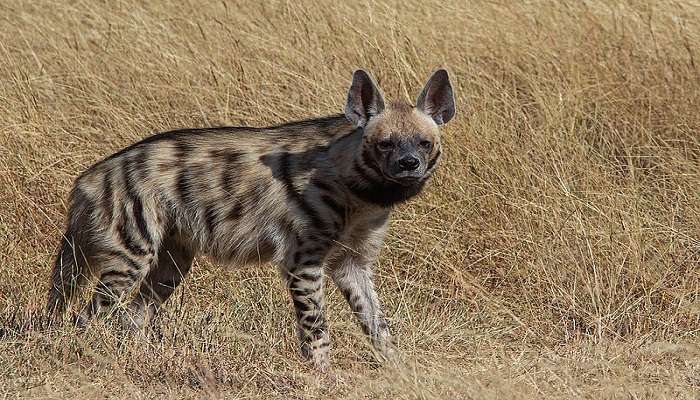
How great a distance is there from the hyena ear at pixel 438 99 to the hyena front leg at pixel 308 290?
0.69m

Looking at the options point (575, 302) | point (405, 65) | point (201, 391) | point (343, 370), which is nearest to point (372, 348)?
point (343, 370)

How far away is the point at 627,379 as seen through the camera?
4438 millimetres

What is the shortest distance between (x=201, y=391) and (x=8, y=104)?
2.59 m

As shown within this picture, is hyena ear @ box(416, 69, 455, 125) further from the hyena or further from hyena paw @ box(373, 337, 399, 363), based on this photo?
hyena paw @ box(373, 337, 399, 363)

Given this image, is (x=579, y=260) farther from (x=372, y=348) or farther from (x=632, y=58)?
(x=632, y=58)

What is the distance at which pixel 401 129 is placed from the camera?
4.94 meters

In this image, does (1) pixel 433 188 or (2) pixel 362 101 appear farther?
(1) pixel 433 188

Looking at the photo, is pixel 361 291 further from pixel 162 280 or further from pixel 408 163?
pixel 162 280

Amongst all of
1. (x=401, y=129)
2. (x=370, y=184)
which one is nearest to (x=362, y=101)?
(x=401, y=129)

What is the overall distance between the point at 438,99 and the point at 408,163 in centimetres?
45

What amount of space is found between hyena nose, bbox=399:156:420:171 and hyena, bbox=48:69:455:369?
37 mm

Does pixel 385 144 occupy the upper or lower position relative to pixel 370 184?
upper

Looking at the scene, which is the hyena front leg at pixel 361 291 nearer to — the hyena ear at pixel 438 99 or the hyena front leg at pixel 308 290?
the hyena front leg at pixel 308 290

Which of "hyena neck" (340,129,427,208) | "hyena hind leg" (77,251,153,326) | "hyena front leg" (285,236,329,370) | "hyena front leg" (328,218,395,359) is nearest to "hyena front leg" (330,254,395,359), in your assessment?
"hyena front leg" (328,218,395,359)
